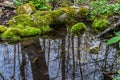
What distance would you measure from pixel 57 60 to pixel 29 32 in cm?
275

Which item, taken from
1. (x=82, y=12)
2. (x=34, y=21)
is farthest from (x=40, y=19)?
(x=82, y=12)

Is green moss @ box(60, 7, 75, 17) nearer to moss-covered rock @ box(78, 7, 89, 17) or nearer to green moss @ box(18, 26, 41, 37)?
moss-covered rock @ box(78, 7, 89, 17)

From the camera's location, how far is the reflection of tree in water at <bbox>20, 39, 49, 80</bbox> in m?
6.81

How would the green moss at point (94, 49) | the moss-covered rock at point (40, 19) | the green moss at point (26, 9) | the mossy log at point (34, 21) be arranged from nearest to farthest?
1. the green moss at point (94, 49)
2. the mossy log at point (34, 21)
3. the moss-covered rock at point (40, 19)
4. the green moss at point (26, 9)

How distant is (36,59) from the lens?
7793 mm

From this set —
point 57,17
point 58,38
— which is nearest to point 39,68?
point 58,38

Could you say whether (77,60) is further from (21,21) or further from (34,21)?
(21,21)

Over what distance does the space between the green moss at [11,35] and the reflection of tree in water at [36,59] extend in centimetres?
52

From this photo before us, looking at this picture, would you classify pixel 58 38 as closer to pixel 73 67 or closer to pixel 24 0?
pixel 73 67

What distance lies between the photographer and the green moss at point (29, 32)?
987 centimetres

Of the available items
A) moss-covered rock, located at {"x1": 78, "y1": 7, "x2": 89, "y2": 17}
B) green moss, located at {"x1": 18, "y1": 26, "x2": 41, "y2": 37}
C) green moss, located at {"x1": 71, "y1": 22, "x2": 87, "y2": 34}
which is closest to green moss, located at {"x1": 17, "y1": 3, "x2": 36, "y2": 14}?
green moss, located at {"x1": 18, "y1": 26, "x2": 41, "y2": 37}

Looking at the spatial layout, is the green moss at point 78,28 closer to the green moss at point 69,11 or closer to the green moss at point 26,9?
the green moss at point 69,11

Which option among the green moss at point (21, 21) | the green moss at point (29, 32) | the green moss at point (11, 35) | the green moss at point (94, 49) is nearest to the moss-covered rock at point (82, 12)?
the green moss at point (21, 21)

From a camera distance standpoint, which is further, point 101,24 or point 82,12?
point 82,12
